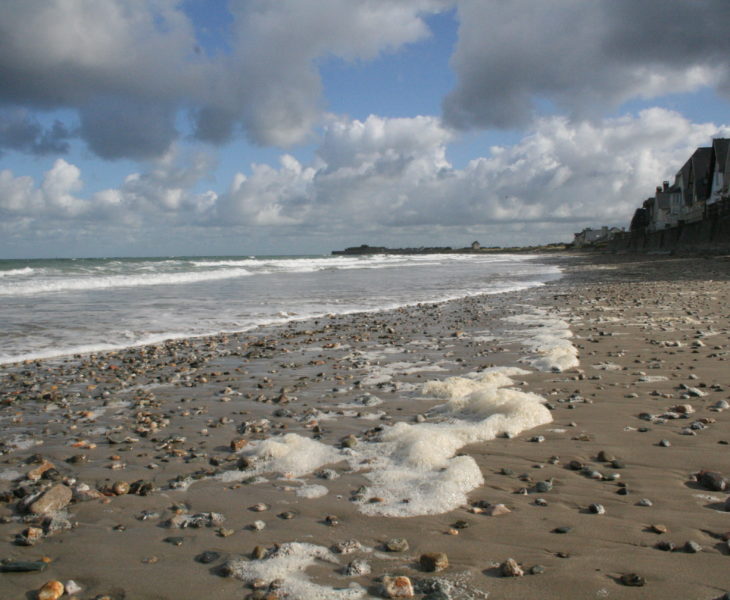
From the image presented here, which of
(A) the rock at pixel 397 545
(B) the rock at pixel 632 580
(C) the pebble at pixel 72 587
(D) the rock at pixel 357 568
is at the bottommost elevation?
(C) the pebble at pixel 72 587

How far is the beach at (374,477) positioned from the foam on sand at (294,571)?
0.01m

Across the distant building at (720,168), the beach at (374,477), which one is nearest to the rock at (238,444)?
the beach at (374,477)

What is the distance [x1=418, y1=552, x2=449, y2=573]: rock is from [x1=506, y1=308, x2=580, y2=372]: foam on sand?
471 cm

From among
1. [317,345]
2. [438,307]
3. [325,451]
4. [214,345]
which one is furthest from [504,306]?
[325,451]

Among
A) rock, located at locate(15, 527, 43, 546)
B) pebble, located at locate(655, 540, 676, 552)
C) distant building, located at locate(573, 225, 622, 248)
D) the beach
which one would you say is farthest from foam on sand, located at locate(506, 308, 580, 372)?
distant building, located at locate(573, 225, 622, 248)

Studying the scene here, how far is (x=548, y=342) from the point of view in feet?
29.6

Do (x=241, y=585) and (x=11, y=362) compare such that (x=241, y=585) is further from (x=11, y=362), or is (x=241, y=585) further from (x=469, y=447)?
(x=11, y=362)

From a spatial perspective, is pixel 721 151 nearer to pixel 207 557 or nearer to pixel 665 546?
pixel 665 546

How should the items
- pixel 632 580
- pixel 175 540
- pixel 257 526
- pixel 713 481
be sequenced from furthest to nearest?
pixel 713 481 → pixel 257 526 → pixel 175 540 → pixel 632 580

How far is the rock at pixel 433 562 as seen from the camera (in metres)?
2.68

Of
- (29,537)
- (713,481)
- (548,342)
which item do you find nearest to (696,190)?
(548,342)

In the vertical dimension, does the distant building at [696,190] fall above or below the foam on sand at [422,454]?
above

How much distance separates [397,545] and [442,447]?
1.43 m

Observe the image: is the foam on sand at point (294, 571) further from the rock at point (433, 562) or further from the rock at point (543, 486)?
the rock at point (543, 486)
